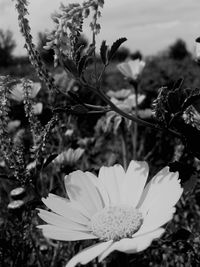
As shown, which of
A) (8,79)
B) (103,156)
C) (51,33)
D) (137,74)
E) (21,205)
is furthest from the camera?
(103,156)

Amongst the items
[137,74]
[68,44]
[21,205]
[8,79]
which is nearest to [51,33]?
[68,44]

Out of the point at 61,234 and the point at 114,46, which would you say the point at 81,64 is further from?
the point at 61,234

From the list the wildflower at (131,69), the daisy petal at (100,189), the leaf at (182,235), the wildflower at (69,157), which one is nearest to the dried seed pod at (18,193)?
the wildflower at (69,157)

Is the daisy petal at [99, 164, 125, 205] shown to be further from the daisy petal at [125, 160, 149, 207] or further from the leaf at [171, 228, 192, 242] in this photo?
the leaf at [171, 228, 192, 242]

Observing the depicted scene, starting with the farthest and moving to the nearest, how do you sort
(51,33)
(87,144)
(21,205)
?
(87,144) < (21,205) < (51,33)

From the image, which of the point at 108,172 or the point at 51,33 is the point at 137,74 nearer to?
the point at 108,172

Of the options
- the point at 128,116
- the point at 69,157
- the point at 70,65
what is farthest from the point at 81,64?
the point at 69,157
